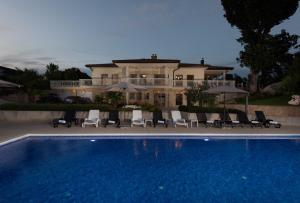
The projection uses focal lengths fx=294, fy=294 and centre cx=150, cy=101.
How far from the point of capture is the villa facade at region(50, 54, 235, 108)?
113 feet

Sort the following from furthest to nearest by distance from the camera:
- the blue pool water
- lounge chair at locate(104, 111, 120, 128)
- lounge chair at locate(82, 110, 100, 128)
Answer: lounge chair at locate(104, 111, 120, 128), lounge chair at locate(82, 110, 100, 128), the blue pool water

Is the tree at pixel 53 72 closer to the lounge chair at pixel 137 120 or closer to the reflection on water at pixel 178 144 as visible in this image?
the lounge chair at pixel 137 120

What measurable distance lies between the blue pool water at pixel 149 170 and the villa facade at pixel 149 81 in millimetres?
20448

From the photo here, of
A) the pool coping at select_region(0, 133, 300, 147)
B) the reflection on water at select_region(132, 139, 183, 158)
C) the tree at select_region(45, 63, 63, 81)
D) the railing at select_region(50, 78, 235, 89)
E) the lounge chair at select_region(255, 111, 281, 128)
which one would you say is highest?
the tree at select_region(45, 63, 63, 81)

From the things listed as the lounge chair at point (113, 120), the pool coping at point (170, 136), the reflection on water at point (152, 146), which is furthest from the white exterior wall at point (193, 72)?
the reflection on water at point (152, 146)

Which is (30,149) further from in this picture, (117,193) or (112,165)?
(117,193)

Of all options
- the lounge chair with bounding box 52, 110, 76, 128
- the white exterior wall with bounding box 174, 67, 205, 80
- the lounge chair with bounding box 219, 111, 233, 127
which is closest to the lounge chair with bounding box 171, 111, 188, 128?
the lounge chair with bounding box 219, 111, 233, 127

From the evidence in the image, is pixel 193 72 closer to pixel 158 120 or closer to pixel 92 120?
pixel 158 120

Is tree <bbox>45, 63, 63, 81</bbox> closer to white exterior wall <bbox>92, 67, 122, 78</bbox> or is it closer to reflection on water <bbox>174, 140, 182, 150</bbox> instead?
white exterior wall <bbox>92, 67, 122, 78</bbox>

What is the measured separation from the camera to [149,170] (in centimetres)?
948

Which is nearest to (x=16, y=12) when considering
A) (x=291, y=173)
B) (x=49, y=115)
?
(x=49, y=115)

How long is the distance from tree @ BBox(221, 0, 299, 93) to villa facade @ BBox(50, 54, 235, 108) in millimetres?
3713

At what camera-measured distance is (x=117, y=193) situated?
7.29 m

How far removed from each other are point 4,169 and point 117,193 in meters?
4.23
